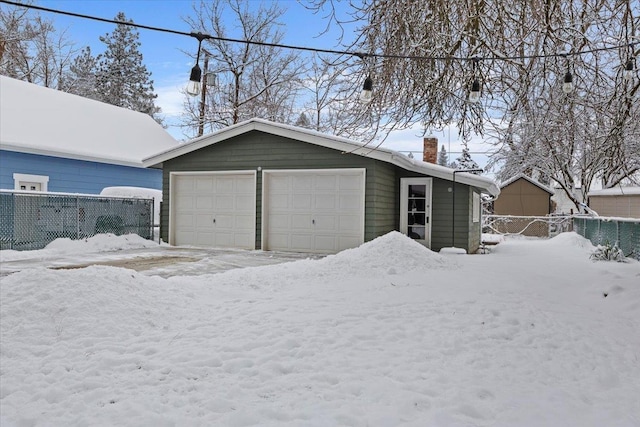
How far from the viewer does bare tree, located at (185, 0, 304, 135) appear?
74.0 feet

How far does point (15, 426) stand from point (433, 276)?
239 inches

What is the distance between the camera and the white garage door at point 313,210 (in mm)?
11844

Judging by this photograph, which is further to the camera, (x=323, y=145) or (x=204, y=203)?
(x=204, y=203)

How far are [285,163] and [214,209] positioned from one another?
2.59 m

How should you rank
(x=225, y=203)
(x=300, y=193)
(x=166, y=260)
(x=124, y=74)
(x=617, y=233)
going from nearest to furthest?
1. (x=166, y=260)
2. (x=617, y=233)
3. (x=300, y=193)
4. (x=225, y=203)
5. (x=124, y=74)

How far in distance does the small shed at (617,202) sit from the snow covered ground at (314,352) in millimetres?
15545

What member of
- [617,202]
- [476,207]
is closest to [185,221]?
[476,207]

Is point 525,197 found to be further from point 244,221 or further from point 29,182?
point 29,182

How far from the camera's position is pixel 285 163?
12359 mm

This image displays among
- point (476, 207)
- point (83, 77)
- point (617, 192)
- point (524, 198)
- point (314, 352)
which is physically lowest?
point (314, 352)

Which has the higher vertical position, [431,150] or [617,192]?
[431,150]

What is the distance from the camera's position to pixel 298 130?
11.9 metres

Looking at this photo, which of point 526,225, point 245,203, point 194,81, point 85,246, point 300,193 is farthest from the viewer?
point 526,225

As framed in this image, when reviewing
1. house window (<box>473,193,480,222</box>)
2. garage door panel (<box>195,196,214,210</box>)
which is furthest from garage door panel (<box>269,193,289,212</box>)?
house window (<box>473,193,480,222</box>)
